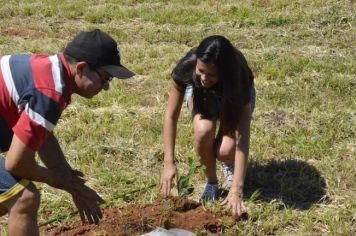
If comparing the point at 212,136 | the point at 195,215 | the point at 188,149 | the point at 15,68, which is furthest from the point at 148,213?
the point at 15,68

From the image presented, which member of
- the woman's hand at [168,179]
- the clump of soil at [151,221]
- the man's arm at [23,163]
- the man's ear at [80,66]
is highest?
the man's ear at [80,66]

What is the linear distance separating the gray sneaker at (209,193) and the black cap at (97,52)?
1.38 meters

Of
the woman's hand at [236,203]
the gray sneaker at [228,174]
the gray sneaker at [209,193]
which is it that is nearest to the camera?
the woman's hand at [236,203]

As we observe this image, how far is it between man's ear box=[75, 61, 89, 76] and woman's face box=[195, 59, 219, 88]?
3.14ft

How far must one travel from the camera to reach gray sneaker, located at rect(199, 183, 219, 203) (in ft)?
12.7

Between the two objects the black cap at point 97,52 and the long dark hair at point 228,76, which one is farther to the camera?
the long dark hair at point 228,76

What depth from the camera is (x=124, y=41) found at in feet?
25.5

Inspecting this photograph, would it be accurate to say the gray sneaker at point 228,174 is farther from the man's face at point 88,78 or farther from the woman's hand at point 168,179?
the man's face at point 88,78

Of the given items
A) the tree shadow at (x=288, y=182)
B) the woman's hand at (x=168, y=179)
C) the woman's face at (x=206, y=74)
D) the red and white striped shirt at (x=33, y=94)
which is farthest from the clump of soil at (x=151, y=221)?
the red and white striped shirt at (x=33, y=94)

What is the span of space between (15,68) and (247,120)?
1545mm

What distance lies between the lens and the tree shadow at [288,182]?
395 cm

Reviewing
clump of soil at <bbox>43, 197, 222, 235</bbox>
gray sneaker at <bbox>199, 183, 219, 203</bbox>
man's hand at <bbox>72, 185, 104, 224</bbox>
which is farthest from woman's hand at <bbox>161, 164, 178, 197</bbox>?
man's hand at <bbox>72, 185, 104, 224</bbox>

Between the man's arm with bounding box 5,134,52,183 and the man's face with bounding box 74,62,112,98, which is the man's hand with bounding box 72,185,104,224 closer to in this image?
the man's arm with bounding box 5,134,52,183

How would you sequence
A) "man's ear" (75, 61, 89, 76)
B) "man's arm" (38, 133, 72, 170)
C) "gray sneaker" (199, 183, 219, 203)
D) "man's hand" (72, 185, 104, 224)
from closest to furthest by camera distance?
"man's ear" (75, 61, 89, 76), "man's hand" (72, 185, 104, 224), "man's arm" (38, 133, 72, 170), "gray sneaker" (199, 183, 219, 203)
